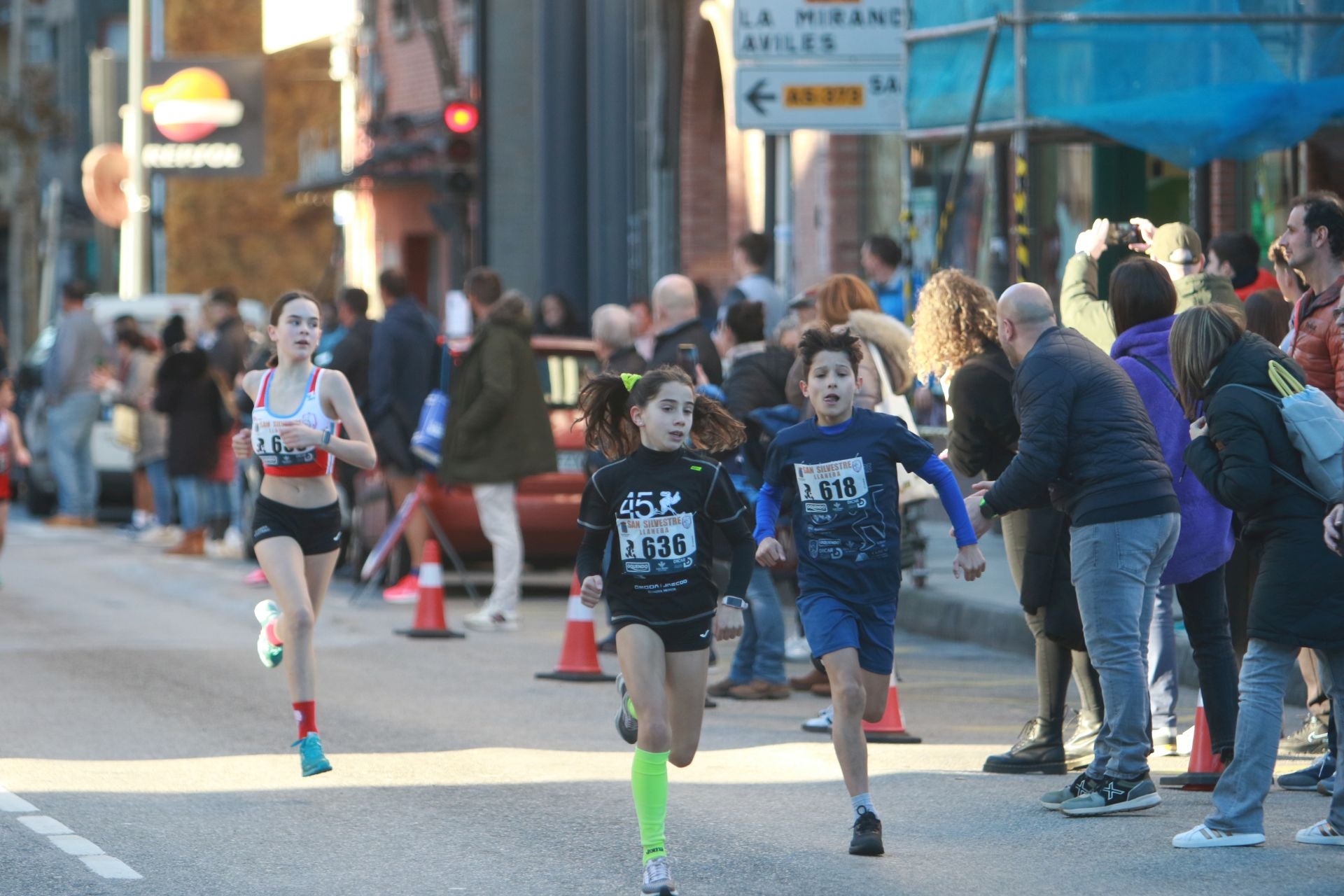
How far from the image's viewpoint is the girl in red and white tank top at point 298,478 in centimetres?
901

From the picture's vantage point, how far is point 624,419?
746 cm

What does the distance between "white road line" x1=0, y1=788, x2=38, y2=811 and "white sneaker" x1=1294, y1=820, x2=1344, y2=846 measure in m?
4.35

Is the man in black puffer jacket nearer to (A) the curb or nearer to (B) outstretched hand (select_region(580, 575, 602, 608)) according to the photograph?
(B) outstretched hand (select_region(580, 575, 602, 608))

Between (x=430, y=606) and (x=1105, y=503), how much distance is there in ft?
20.7

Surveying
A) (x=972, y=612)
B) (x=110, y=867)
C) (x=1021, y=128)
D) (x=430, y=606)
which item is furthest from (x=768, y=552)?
(x=1021, y=128)

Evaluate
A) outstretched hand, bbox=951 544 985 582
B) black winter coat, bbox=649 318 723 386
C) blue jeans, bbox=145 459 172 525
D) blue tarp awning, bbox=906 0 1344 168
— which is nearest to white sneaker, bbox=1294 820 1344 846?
outstretched hand, bbox=951 544 985 582

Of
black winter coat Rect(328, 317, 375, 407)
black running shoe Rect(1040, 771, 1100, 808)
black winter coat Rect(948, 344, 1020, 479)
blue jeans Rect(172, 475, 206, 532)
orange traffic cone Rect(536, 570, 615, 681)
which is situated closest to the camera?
black running shoe Rect(1040, 771, 1100, 808)

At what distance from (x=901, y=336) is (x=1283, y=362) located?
3160 millimetres

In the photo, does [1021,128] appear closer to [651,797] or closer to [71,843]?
[651,797]

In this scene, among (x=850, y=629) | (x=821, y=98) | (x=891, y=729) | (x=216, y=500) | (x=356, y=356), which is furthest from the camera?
(x=216, y=500)

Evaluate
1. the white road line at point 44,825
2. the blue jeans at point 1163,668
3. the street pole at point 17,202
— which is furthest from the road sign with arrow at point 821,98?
the street pole at point 17,202

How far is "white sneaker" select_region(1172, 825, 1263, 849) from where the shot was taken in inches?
291

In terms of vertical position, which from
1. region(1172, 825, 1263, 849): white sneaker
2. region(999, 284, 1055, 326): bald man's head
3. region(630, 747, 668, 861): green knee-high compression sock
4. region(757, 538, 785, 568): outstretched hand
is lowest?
region(1172, 825, 1263, 849): white sneaker

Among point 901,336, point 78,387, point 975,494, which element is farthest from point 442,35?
point 975,494
